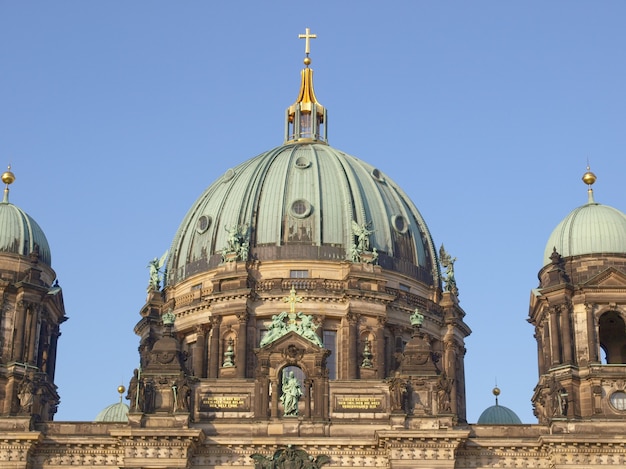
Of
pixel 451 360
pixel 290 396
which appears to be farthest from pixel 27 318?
pixel 451 360

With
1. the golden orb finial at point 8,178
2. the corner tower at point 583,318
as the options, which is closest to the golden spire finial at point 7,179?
the golden orb finial at point 8,178

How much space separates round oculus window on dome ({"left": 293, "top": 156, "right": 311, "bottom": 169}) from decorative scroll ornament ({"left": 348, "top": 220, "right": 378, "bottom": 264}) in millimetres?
5074

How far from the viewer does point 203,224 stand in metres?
73.8

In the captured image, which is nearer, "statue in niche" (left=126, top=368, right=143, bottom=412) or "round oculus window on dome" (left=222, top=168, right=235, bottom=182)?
"statue in niche" (left=126, top=368, right=143, bottom=412)

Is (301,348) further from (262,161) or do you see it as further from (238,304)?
(262,161)

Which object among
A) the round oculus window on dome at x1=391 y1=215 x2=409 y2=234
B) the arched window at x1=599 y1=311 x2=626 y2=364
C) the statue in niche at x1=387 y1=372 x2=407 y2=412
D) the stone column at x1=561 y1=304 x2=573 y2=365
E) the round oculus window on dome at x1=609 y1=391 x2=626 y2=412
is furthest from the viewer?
the round oculus window on dome at x1=391 y1=215 x2=409 y2=234

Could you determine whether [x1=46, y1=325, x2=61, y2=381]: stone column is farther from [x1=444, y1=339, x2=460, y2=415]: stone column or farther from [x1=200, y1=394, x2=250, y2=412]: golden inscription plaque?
[x1=444, y1=339, x2=460, y2=415]: stone column

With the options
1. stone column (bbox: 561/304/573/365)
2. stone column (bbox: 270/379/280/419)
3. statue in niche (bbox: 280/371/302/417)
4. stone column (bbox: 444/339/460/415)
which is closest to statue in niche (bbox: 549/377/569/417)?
stone column (bbox: 561/304/573/365)

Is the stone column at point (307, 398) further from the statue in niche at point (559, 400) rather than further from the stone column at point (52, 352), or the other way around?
the stone column at point (52, 352)

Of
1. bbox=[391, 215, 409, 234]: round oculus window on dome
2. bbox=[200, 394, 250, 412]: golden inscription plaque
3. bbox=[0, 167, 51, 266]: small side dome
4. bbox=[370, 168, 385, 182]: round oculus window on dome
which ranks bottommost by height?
bbox=[200, 394, 250, 412]: golden inscription plaque

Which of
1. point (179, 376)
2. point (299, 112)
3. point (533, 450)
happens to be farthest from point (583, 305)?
point (299, 112)

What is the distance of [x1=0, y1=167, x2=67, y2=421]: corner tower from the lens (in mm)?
61250

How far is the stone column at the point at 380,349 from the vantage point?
220 ft

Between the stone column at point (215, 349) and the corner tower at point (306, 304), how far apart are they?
2.8 inches
